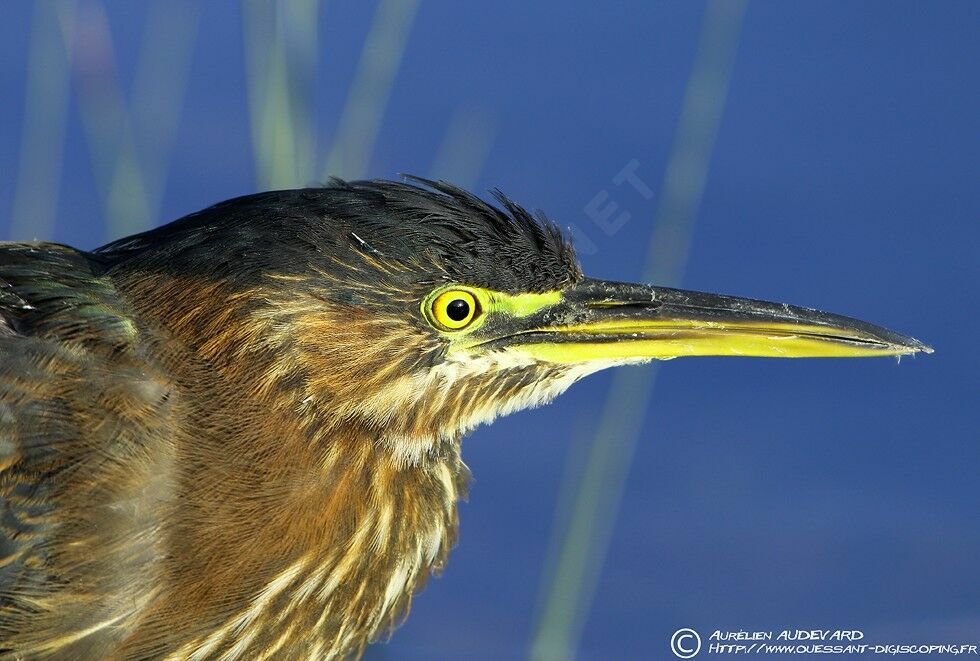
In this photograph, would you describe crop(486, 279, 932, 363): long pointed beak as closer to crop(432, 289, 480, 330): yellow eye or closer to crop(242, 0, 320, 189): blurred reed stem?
crop(432, 289, 480, 330): yellow eye

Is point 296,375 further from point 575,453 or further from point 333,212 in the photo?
point 575,453

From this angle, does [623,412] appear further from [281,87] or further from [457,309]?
[281,87]

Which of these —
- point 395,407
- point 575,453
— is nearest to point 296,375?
point 395,407

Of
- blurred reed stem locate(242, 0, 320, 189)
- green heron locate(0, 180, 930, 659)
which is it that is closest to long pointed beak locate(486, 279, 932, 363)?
green heron locate(0, 180, 930, 659)

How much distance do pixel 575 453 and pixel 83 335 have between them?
53.3 inches

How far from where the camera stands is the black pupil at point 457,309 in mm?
3025

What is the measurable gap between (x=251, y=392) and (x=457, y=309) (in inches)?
16.7

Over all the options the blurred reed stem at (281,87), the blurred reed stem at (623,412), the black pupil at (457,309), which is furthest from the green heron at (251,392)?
the blurred reed stem at (281,87)

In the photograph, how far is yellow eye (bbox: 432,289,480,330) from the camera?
3.02 m

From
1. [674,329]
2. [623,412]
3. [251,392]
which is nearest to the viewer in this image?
[251,392]

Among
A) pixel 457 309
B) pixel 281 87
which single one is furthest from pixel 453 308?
pixel 281 87

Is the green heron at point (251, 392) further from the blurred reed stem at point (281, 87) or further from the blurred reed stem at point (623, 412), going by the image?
the blurred reed stem at point (281, 87)

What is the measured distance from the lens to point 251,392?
295 centimetres

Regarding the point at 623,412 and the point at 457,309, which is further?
the point at 623,412
